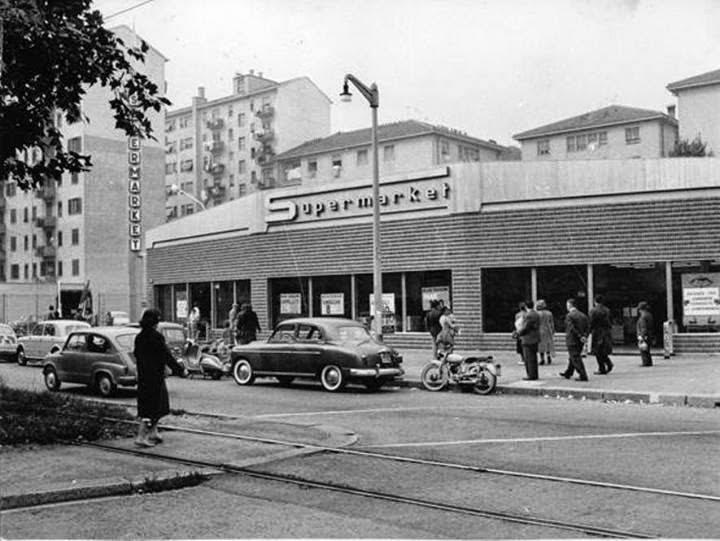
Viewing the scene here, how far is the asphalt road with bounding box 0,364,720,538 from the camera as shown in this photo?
19.8ft

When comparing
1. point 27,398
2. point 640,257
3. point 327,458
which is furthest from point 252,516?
point 640,257

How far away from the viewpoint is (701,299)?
2139 cm

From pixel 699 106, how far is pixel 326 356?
4151 centimetres

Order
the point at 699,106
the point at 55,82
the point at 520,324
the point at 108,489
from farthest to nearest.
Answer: the point at 699,106, the point at 520,324, the point at 55,82, the point at 108,489

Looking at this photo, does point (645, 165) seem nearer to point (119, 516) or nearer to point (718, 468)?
point (718, 468)

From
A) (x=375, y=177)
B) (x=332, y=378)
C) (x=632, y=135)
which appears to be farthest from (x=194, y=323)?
(x=632, y=135)

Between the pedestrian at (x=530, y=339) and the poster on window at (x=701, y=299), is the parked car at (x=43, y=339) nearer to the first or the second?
the pedestrian at (x=530, y=339)

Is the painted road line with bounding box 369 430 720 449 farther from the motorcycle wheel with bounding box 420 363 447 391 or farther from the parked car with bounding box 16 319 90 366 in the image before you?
the parked car with bounding box 16 319 90 366

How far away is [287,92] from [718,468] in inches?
3150

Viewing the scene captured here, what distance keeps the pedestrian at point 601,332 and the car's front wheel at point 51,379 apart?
11.3 meters

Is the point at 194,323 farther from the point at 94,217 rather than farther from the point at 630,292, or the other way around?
the point at 94,217

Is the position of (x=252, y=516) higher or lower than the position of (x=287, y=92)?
lower

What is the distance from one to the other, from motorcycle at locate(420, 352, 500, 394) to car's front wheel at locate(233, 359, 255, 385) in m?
3.84

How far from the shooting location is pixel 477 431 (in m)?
10.8
